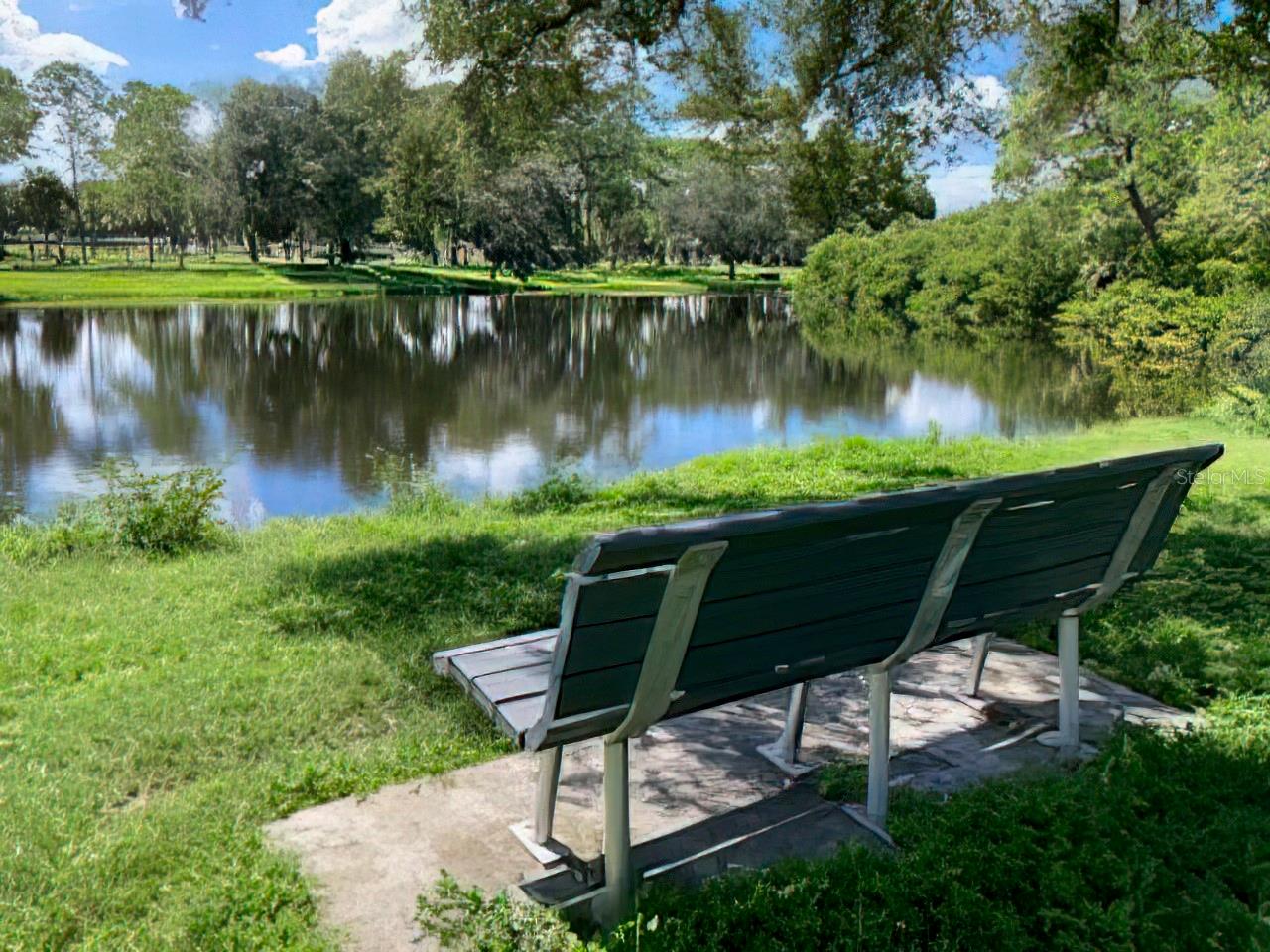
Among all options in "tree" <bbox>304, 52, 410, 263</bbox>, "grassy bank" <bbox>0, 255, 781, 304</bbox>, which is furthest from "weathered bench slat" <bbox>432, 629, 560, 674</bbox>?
"tree" <bbox>304, 52, 410, 263</bbox>

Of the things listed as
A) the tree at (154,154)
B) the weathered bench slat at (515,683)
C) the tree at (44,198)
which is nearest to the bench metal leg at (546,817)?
the weathered bench slat at (515,683)

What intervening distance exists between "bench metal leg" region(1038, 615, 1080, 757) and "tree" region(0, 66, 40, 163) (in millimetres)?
54250

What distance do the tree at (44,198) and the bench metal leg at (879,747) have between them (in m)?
58.4

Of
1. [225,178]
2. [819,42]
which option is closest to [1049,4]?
[819,42]

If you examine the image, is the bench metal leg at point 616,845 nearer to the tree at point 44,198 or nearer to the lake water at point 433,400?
the lake water at point 433,400

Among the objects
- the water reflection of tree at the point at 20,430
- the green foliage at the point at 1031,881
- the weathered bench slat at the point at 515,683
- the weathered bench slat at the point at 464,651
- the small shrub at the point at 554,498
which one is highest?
the weathered bench slat at the point at 515,683

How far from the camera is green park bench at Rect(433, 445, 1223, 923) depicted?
86.4 inches

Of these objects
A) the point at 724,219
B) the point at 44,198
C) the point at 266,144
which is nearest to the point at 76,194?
the point at 44,198

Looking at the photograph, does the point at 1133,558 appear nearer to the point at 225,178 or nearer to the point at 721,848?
the point at 721,848

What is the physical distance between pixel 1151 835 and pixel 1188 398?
50.5ft

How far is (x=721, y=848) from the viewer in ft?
9.07

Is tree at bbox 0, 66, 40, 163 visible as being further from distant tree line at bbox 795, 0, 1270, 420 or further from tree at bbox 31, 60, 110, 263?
distant tree line at bbox 795, 0, 1270, 420

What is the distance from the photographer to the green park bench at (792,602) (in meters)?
2.19

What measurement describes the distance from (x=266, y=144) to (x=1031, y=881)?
1992 inches
